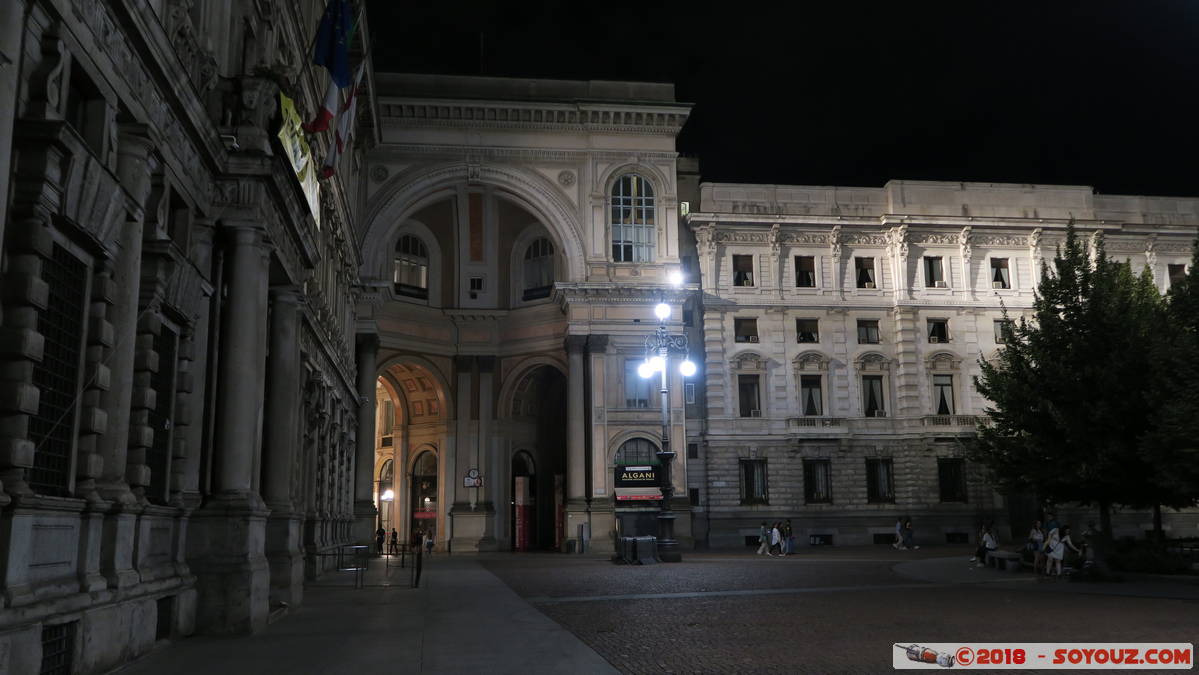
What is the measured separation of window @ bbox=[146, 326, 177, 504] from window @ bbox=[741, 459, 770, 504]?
3756 cm

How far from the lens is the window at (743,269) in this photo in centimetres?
5041

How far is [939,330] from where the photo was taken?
51.3 meters

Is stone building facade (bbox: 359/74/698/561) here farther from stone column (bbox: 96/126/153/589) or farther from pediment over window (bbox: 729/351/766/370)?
stone column (bbox: 96/126/153/589)

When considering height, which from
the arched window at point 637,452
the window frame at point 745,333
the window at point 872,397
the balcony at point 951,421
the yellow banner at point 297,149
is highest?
the window frame at point 745,333

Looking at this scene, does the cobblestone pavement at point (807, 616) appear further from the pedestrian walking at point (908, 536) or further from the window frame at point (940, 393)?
the window frame at point (940, 393)

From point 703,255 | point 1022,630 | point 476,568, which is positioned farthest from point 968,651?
point 703,255

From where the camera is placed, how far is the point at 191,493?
1470 centimetres

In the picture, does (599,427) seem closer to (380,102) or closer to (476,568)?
(476,568)

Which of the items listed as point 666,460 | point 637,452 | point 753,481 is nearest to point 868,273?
point 753,481

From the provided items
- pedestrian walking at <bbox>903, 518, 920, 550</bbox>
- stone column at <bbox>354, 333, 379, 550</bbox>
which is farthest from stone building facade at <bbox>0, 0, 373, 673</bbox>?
pedestrian walking at <bbox>903, 518, 920, 550</bbox>

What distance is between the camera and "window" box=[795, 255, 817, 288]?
2008 inches

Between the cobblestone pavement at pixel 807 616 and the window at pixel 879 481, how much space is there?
2312 centimetres

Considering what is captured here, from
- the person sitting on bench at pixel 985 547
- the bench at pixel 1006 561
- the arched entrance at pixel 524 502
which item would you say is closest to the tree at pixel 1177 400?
the bench at pixel 1006 561

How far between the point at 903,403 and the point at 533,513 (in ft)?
65.6
